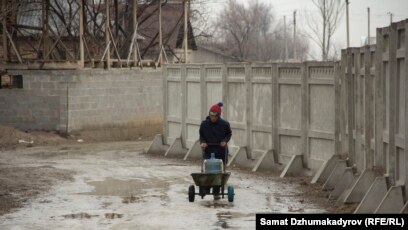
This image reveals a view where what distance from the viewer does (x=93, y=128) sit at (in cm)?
3531

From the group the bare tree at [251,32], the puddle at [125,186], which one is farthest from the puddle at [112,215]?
the bare tree at [251,32]

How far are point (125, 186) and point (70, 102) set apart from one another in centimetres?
1527

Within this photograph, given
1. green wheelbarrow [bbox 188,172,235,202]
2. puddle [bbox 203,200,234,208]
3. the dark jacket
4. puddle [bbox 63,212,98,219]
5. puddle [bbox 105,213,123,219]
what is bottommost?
puddle [bbox 63,212,98,219]

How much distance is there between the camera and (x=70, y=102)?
34.2 m

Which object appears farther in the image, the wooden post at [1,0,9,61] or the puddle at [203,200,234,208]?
the wooden post at [1,0,9,61]

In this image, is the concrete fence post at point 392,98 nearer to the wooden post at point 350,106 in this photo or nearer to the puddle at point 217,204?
the puddle at point 217,204

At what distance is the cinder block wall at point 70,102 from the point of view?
34219mm

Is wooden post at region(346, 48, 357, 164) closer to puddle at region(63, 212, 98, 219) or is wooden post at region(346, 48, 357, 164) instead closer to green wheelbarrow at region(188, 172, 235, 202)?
green wheelbarrow at region(188, 172, 235, 202)

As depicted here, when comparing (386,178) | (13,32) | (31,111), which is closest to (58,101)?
(31,111)

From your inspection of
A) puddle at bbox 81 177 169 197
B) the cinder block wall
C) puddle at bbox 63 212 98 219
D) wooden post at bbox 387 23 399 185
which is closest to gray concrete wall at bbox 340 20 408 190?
wooden post at bbox 387 23 399 185

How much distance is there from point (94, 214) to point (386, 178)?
484 cm

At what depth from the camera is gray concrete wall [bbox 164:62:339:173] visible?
20156 mm

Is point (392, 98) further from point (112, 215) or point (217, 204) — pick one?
point (112, 215)

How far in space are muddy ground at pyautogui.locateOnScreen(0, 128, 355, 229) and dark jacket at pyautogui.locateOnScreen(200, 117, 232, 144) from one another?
110cm
